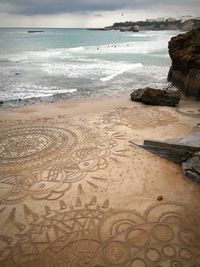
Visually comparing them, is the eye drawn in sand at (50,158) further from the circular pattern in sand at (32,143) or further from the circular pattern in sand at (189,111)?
the circular pattern in sand at (189,111)

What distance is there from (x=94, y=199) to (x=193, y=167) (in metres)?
2.57

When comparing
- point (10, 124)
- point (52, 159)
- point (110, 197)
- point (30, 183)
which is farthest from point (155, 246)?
point (10, 124)

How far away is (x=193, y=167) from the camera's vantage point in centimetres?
566

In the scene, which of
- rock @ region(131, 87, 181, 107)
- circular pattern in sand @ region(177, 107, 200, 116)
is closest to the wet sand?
circular pattern in sand @ region(177, 107, 200, 116)

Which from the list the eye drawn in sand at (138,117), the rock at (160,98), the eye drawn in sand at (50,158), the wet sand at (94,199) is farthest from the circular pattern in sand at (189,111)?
the eye drawn in sand at (50,158)

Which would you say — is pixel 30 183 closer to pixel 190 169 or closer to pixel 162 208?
pixel 162 208

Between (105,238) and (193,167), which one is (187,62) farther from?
(105,238)

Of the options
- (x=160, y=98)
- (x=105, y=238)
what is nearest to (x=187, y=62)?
(x=160, y=98)

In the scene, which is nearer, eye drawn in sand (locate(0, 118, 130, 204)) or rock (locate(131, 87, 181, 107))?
eye drawn in sand (locate(0, 118, 130, 204))

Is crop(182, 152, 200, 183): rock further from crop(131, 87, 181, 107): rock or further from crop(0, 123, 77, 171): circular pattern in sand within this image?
crop(131, 87, 181, 107): rock

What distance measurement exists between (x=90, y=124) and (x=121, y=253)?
574 cm

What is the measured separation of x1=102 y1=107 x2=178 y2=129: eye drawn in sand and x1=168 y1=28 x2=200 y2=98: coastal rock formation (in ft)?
11.2

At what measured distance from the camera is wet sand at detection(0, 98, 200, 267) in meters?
3.86

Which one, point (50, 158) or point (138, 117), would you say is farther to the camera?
point (138, 117)
